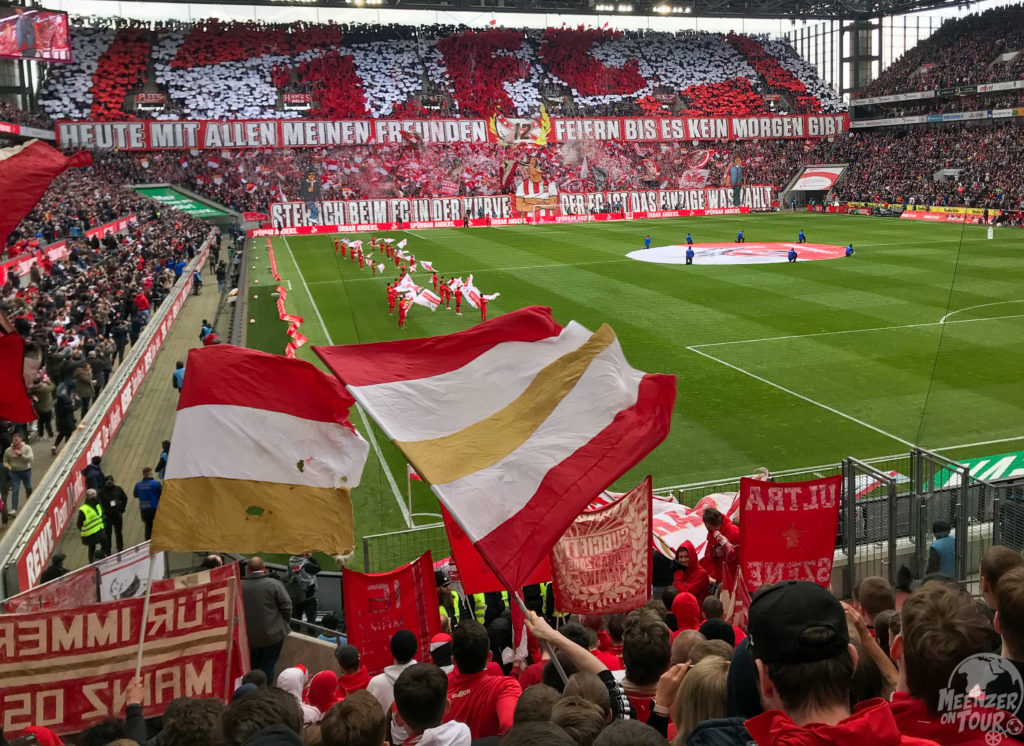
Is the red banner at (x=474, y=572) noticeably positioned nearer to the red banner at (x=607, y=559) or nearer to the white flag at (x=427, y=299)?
the red banner at (x=607, y=559)

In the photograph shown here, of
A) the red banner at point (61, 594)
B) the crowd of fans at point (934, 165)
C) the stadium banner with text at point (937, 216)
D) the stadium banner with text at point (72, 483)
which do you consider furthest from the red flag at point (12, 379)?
the crowd of fans at point (934, 165)

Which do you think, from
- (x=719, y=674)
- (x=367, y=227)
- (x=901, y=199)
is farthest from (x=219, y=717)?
(x=901, y=199)

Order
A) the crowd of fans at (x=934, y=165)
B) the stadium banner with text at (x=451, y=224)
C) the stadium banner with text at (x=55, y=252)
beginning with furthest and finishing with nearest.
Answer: the stadium banner with text at (x=451, y=224) < the crowd of fans at (x=934, y=165) < the stadium banner with text at (x=55, y=252)

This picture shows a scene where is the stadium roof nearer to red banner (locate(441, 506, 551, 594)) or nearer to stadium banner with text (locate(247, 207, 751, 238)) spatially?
stadium banner with text (locate(247, 207, 751, 238))

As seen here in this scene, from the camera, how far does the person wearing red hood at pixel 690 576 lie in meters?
8.67

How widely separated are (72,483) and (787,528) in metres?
10.4

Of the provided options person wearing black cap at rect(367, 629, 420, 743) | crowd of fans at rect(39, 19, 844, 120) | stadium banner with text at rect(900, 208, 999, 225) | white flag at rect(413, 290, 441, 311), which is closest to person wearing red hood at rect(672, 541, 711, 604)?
person wearing black cap at rect(367, 629, 420, 743)

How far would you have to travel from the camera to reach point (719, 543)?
28.9 feet

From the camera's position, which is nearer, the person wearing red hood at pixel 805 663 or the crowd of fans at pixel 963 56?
the person wearing red hood at pixel 805 663

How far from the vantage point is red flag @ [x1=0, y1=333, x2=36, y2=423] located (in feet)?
24.6

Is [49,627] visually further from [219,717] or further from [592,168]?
[592,168]

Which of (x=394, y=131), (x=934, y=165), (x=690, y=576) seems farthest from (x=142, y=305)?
(x=934, y=165)

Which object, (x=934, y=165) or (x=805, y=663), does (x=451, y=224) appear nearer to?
(x=934, y=165)

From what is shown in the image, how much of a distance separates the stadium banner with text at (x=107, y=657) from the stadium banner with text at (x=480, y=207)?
56.5 m
